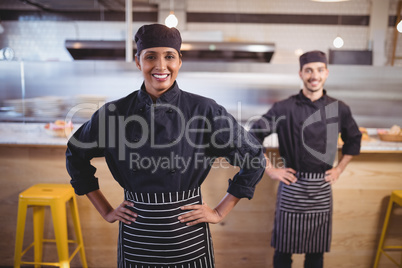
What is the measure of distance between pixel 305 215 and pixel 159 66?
1555 millimetres

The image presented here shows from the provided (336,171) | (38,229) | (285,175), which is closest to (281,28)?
(336,171)

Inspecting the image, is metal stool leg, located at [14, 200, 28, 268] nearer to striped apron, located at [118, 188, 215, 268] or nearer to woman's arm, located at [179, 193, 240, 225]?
striped apron, located at [118, 188, 215, 268]

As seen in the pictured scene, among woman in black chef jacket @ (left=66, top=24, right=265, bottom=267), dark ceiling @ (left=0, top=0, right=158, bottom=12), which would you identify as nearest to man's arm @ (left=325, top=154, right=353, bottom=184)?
woman in black chef jacket @ (left=66, top=24, right=265, bottom=267)

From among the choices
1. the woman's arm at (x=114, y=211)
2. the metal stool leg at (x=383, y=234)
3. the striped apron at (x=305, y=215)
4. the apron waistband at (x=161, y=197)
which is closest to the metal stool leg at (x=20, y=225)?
the woman's arm at (x=114, y=211)

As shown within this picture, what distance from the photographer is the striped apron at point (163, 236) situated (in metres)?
1.35

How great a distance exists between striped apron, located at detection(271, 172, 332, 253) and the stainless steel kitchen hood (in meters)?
3.09

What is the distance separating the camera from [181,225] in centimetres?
137

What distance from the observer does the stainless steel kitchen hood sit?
16.5 ft

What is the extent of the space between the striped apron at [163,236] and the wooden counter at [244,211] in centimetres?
121

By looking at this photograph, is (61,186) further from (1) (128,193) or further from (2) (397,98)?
(2) (397,98)

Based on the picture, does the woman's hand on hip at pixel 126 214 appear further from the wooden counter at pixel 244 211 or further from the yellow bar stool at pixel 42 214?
the wooden counter at pixel 244 211

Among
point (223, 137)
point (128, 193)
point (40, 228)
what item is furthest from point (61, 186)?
point (223, 137)

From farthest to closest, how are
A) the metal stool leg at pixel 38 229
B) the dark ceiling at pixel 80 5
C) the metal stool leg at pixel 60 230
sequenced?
the dark ceiling at pixel 80 5 < the metal stool leg at pixel 38 229 < the metal stool leg at pixel 60 230

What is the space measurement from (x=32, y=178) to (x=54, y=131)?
1.30 feet
